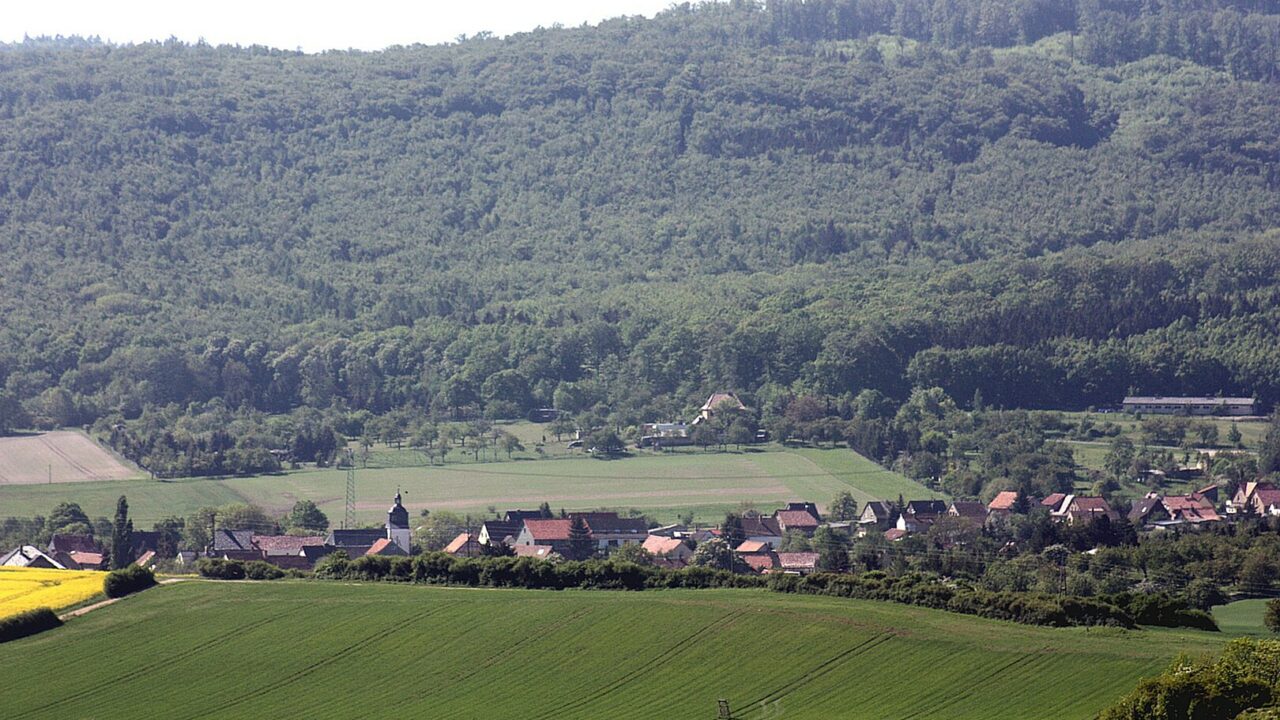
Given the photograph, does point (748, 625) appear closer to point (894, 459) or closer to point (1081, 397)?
point (894, 459)

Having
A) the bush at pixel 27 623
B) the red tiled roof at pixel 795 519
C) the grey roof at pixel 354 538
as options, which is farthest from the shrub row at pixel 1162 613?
the grey roof at pixel 354 538

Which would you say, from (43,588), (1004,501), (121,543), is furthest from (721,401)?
(43,588)

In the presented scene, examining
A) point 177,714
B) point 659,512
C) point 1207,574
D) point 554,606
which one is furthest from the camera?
point 659,512

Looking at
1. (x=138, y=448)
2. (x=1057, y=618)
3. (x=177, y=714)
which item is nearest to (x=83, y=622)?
(x=177, y=714)

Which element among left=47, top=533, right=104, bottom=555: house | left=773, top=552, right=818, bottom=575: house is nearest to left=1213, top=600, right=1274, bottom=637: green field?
left=773, top=552, right=818, bottom=575: house

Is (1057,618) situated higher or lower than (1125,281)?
lower

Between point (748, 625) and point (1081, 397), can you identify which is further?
point (1081, 397)

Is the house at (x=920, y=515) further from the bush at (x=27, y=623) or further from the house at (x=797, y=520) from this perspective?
the bush at (x=27, y=623)

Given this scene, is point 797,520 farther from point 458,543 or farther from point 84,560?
point 84,560
